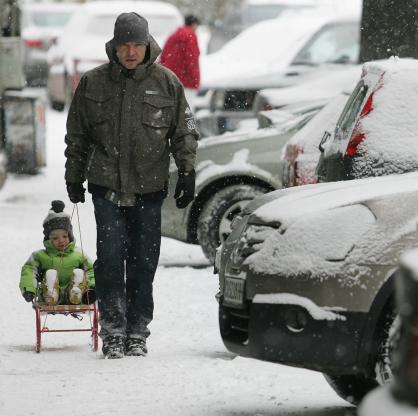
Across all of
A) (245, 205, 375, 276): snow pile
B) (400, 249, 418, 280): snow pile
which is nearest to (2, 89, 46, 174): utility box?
(245, 205, 375, 276): snow pile

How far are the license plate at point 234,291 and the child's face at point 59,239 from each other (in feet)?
6.62

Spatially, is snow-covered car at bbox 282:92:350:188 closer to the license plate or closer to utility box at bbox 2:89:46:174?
the license plate

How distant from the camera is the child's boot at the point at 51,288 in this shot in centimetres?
769

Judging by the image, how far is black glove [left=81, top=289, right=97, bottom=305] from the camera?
7798mm

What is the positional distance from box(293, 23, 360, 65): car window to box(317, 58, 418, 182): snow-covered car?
11362mm

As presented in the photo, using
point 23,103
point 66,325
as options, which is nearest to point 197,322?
point 66,325

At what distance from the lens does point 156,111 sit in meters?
7.48

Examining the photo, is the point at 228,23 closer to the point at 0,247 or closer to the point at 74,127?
the point at 0,247

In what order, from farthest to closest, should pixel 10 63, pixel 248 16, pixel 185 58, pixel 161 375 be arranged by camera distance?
pixel 248 16 → pixel 10 63 → pixel 185 58 → pixel 161 375

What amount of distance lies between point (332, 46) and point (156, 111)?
12.1 m

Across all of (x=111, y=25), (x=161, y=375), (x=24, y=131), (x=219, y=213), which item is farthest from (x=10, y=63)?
(x=161, y=375)

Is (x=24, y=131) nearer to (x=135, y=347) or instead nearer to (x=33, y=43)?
(x=135, y=347)

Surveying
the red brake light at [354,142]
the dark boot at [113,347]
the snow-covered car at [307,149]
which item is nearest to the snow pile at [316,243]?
the red brake light at [354,142]

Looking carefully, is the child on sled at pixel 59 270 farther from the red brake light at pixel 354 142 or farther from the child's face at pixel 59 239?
the red brake light at pixel 354 142
